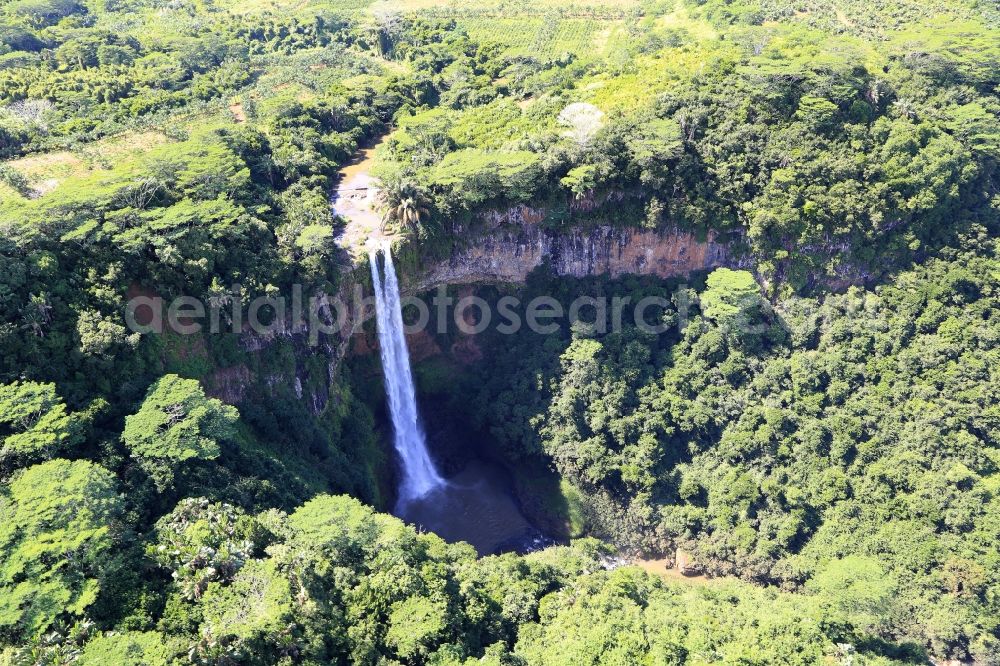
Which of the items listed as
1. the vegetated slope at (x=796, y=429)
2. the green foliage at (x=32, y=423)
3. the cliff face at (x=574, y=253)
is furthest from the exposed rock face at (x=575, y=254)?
the green foliage at (x=32, y=423)

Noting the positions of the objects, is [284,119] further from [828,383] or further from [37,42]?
[828,383]

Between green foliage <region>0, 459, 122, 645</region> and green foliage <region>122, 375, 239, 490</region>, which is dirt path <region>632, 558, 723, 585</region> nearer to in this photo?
green foliage <region>122, 375, 239, 490</region>

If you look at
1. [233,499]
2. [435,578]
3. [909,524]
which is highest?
[233,499]

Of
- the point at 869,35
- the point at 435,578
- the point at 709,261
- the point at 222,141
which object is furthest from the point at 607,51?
the point at 435,578

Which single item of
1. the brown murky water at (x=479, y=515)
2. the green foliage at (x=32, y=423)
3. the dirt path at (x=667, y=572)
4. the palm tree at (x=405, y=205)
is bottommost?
the dirt path at (x=667, y=572)

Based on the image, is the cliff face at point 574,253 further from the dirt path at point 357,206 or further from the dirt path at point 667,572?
the dirt path at point 667,572

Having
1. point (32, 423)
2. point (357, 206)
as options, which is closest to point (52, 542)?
point (32, 423)

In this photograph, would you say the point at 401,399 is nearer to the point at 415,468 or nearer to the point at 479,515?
the point at 415,468
